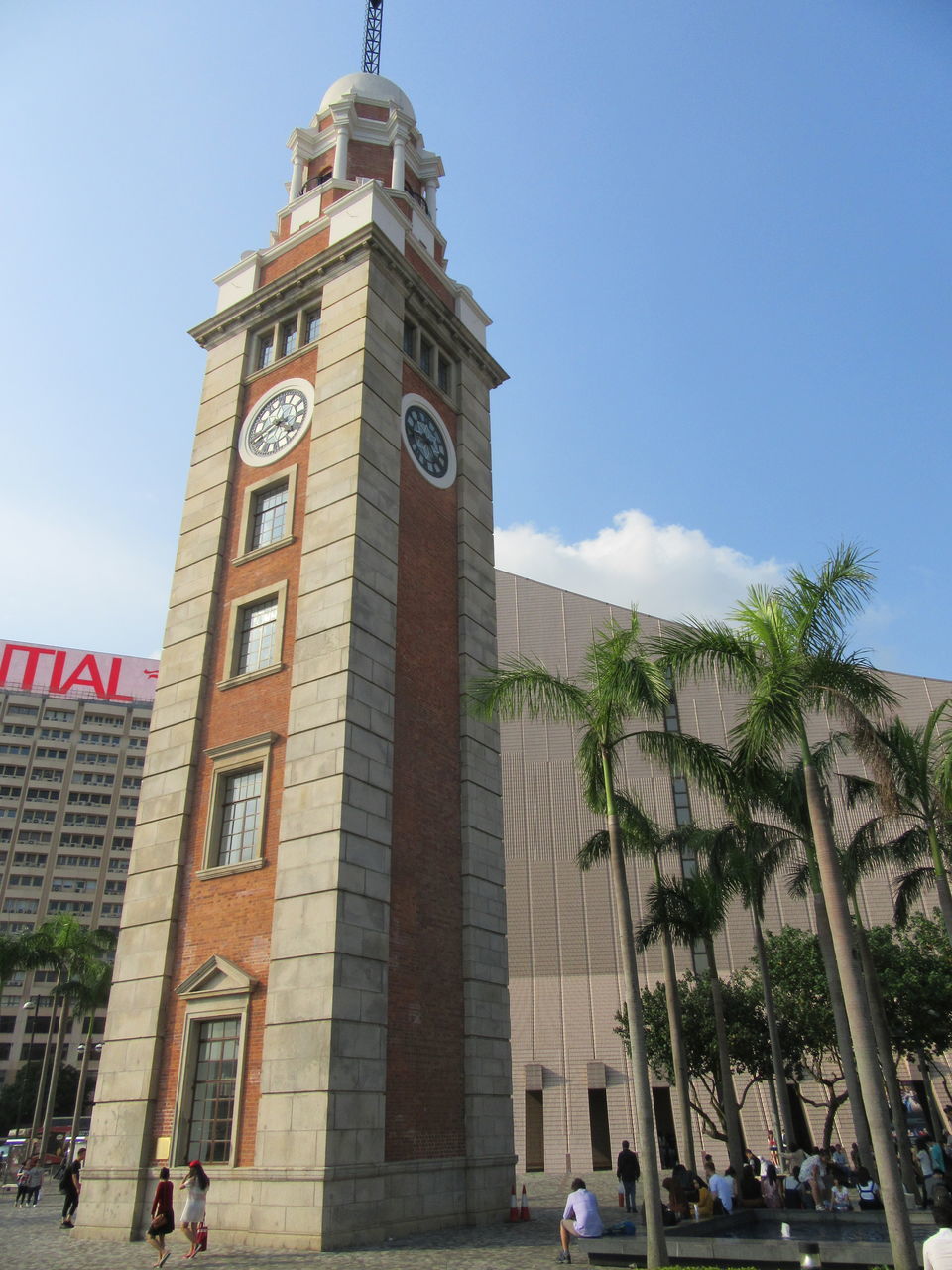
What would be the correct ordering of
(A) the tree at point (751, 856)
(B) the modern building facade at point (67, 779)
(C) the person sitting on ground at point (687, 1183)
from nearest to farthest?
1. (C) the person sitting on ground at point (687, 1183)
2. (A) the tree at point (751, 856)
3. (B) the modern building facade at point (67, 779)

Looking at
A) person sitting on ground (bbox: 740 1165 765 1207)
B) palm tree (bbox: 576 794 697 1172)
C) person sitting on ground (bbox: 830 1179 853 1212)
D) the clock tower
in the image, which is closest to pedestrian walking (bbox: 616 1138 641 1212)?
person sitting on ground (bbox: 740 1165 765 1207)

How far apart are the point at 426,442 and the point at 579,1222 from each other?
16164 mm

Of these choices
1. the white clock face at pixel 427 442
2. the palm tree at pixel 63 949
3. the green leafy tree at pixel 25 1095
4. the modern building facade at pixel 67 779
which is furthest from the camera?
the modern building facade at pixel 67 779

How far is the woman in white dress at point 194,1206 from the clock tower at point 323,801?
41.9 inches

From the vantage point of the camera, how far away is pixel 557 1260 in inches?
506

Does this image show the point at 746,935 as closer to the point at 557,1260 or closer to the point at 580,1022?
the point at 580,1022

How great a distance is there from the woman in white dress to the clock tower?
3.49 ft

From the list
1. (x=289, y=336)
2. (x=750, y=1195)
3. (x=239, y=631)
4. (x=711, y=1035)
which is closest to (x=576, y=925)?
(x=711, y=1035)

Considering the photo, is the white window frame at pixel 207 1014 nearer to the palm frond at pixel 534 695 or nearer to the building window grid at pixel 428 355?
the palm frond at pixel 534 695

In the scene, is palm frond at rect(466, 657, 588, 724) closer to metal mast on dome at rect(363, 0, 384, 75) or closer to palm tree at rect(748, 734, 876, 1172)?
palm tree at rect(748, 734, 876, 1172)

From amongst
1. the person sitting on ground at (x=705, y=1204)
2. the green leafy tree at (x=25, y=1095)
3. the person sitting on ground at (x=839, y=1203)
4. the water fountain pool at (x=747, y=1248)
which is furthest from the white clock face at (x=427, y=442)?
the green leafy tree at (x=25, y=1095)

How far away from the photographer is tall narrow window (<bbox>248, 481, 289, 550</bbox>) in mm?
20734

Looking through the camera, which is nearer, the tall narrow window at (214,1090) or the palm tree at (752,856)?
the tall narrow window at (214,1090)

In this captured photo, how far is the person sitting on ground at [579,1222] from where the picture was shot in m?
12.8
